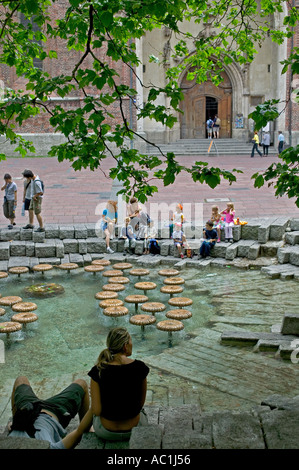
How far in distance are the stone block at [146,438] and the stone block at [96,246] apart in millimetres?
10463

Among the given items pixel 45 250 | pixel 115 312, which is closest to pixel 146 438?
pixel 115 312

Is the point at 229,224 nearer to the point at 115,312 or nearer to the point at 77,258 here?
the point at 77,258

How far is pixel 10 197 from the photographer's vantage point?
1481 centimetres

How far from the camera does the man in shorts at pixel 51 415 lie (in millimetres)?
4531

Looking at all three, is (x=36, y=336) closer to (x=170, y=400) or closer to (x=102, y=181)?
(x=170, y=400)

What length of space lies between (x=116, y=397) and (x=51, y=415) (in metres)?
0.61

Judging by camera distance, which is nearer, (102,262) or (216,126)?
(102,262)

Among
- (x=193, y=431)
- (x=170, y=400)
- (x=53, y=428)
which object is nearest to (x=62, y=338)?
(x=170, y=400)

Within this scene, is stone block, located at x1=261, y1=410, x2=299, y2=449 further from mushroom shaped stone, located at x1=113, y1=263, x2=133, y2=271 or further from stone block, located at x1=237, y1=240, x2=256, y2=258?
stone block, located at x1=237, y1=240, x2=256, y2=258

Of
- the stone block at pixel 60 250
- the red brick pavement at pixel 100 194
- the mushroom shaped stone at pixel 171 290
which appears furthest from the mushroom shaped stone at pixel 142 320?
the red brick pavement at pixel 100 194

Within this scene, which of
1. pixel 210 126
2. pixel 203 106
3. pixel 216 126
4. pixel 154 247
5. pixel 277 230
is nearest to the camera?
pixel 277 230

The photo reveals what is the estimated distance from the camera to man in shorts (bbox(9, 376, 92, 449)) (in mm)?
4531

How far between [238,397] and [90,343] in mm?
3062

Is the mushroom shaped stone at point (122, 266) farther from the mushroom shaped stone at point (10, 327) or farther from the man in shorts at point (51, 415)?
the man in shorts at point (51, 415)
